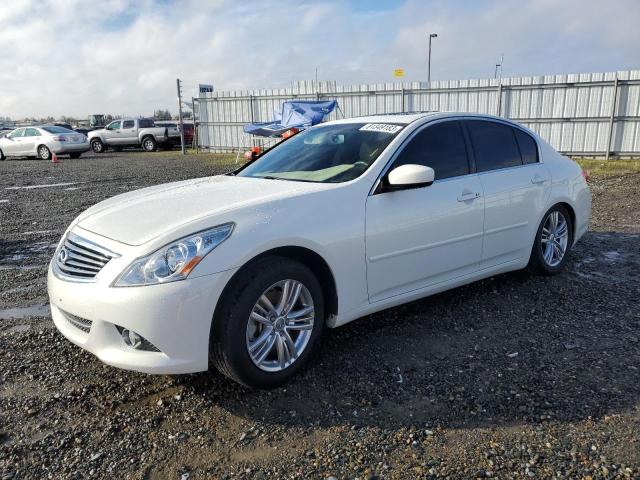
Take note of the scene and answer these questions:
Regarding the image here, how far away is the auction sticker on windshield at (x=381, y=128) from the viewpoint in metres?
3.98

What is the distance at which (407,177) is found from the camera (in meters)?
3.47

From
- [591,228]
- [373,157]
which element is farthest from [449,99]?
[373,157]

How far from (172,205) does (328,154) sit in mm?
1310

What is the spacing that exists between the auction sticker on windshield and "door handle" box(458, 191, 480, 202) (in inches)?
27.4

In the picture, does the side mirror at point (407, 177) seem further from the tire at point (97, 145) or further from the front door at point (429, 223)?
the tire at point (97, 145)

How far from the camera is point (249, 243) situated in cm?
288

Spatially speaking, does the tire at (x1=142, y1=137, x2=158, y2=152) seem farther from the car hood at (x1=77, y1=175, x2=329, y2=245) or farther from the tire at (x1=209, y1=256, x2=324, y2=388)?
the tire at (x1=209, y1=256, x2=324, y2=388)

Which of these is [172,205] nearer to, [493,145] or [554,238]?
[493,145]

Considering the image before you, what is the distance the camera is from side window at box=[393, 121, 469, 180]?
389cm

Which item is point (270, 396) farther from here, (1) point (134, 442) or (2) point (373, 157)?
(2) point (373, 157)

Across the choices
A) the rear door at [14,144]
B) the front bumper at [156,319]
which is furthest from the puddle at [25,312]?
the rear door at [14,144]

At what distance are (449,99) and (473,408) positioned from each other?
16226 mm

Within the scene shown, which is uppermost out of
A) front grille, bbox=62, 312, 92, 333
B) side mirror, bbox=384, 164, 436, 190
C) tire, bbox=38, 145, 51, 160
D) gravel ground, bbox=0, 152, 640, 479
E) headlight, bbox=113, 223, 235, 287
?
side mirror, bbox=384, 164, 436, 190

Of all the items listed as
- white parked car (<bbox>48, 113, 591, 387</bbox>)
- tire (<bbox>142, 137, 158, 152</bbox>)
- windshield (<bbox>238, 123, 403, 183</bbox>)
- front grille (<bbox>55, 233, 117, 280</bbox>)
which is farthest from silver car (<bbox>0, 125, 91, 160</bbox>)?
front grille (<bbox>55, 233, 117, 280</bbox>)
